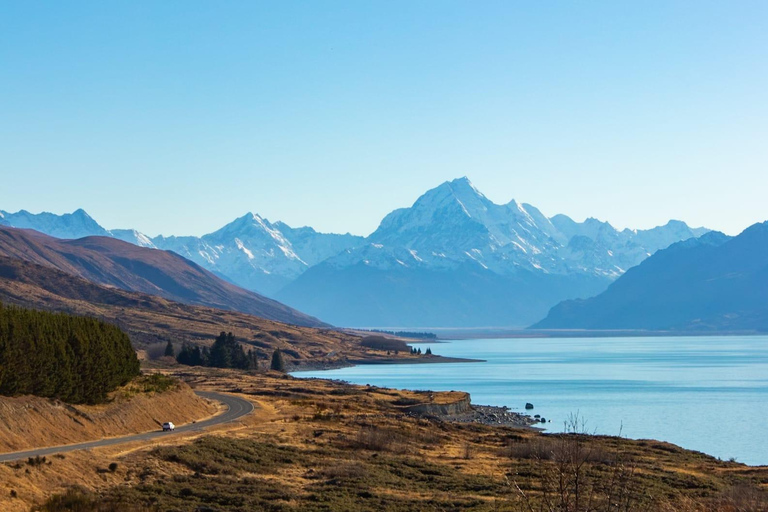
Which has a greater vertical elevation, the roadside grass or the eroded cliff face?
the roadside grass

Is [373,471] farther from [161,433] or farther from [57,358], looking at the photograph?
[57,358]

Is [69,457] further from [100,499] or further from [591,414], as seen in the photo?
[591,414]

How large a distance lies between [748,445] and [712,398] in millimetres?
53377

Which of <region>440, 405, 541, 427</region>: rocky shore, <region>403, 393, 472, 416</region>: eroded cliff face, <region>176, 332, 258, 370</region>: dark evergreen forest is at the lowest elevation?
<region>440, 405, 541, 427</region>: rocky shore

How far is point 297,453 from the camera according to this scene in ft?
196

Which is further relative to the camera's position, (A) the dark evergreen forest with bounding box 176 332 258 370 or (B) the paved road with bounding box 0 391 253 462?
(A) the dark evergreen forest with bounding box 176 332 258 370

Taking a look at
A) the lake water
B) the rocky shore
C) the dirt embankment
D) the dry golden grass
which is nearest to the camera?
the dry golden grass

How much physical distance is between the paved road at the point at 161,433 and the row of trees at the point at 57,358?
4.99 metres

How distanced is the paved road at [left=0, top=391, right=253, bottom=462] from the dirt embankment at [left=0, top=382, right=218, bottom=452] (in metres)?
1.00

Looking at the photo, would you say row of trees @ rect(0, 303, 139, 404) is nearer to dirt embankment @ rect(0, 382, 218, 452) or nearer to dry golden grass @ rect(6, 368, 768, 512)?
dirt embankment @ rect(0, 382, 218, 452)

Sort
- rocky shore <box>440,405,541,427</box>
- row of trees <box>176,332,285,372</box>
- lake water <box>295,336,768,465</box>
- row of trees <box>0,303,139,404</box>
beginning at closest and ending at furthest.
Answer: row of trees <box>0,303,139,404</box>, lake water <box>295,336,768,465</box>, rocky shore <box>440,405,541,427</box>, row of trees <box>176,332,285,372</box>

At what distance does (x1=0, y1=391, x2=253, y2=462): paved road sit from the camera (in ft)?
156

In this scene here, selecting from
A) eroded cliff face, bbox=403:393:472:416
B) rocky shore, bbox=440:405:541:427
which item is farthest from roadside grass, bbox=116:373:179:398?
rocky shore, bbox=440:405:541:427

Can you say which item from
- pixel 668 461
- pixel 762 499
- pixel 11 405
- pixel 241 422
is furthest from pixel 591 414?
pixel 11 405
